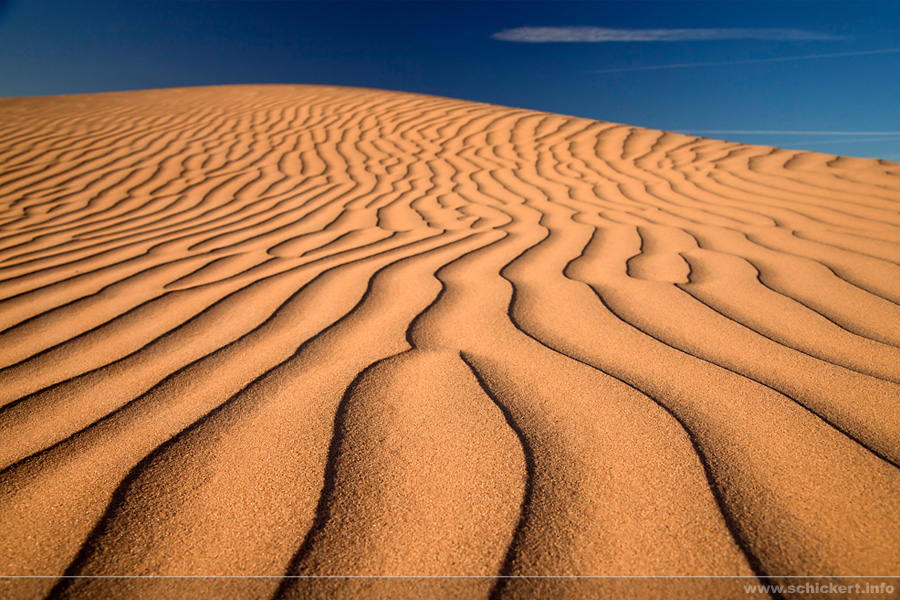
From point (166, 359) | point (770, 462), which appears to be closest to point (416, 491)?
point (770, 462)

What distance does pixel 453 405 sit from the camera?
1062mm

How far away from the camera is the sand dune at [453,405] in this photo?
28.0 inches

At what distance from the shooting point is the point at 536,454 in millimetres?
905

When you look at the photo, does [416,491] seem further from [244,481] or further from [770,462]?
[770,462]

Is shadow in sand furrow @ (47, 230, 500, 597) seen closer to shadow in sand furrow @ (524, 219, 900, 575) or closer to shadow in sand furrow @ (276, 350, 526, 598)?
shadow in sand furrow @ (276, 350, 526, 598)

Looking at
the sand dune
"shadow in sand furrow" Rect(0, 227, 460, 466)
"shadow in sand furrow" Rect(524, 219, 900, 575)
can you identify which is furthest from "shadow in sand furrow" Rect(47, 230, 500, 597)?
"shadow in sand furrow" Rect(524, 219, 900, 575)

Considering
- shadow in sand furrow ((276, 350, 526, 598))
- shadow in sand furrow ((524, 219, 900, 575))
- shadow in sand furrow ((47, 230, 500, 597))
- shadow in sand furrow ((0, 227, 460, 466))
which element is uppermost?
shadow in sand furrow ((524, 219, 900, 575))

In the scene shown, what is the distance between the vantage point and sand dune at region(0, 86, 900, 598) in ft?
2.34

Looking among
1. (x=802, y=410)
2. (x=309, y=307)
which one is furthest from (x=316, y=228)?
(x=802, y=410)

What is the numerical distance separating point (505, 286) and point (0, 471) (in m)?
1.34

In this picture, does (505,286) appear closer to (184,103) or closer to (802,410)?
(802,410)

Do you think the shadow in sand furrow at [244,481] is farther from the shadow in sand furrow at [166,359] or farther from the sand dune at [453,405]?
the shadow in sand furrow at [166,359]

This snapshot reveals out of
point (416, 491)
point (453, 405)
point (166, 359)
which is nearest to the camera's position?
point (416, 491)

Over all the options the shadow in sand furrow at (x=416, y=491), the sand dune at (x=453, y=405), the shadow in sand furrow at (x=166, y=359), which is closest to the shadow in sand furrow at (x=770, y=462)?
the sand dune at (x=453, y=405)
